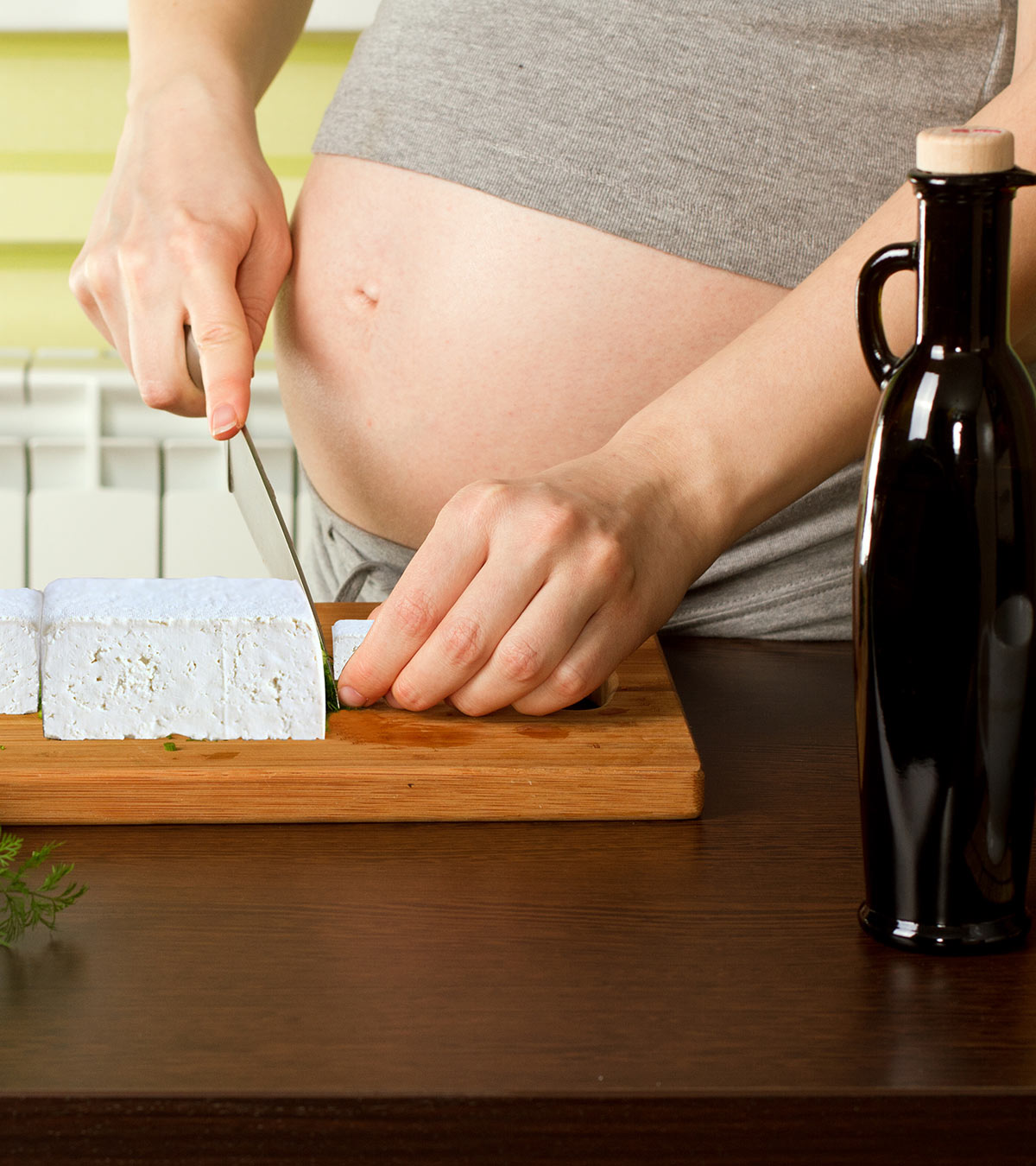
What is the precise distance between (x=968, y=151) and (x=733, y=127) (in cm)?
58

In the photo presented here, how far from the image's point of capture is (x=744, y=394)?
0.85 metres

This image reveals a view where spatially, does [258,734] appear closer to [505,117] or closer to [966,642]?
[966,642]

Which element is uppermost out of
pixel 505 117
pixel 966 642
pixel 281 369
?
pixel 505 117

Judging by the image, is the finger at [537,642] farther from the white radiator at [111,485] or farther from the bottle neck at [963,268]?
the white radiator at [111,485]

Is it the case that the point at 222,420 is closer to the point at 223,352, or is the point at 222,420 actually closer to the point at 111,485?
the point at 223,352

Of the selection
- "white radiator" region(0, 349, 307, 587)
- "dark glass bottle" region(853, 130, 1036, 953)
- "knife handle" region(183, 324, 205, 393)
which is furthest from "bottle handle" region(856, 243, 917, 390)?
"white radiator" region(0, 349, 307, 587)

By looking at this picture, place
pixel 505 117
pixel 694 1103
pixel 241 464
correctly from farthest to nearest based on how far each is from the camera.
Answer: pixel 505 117 < pixel 241 464 < pixel 694 1103

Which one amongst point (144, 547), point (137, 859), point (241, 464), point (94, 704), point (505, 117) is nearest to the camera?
point (137, 859)

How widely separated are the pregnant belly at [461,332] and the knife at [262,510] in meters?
0.17

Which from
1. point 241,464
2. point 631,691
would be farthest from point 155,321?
point 631,691

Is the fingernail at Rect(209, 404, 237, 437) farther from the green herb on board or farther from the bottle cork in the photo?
the bottle cork

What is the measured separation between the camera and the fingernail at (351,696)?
84 cm

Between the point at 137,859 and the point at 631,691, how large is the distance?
0.35 meters

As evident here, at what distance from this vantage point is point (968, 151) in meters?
0.52
